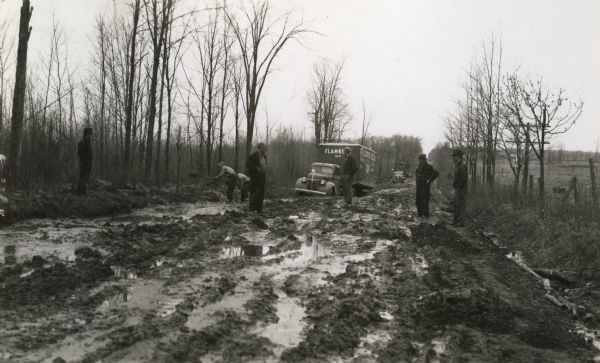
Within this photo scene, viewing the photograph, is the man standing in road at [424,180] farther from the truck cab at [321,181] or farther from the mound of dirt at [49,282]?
the mound of dirt at [49,282]

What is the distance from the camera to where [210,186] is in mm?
24391

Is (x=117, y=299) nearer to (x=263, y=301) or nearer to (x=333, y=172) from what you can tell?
(x=263, y=301)

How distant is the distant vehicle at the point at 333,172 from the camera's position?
74.3 feet

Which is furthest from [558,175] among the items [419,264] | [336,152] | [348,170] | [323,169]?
[419,264]

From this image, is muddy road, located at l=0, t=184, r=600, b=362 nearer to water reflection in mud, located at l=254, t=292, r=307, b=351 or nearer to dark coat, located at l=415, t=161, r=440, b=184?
water reflection in mud, located at l=254, t=292, r=307, b=351

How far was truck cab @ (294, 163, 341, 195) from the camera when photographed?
73.9 feet

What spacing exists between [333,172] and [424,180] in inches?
377

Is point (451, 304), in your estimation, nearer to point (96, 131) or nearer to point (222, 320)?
point (222, 320)

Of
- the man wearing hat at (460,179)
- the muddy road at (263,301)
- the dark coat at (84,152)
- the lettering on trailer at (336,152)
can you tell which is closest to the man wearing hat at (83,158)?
the dark coat at (84,152)

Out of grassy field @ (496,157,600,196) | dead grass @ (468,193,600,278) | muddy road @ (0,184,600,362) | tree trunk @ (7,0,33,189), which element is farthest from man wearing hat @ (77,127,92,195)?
grassy field @ (496,157,600,196)

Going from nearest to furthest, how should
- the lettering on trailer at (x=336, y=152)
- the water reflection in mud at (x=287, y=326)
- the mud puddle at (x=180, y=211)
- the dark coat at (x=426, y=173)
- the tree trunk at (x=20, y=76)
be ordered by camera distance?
1. the water reflection in mud at (x=287, y=326)
2. the tree trunk at (x=20, y=76)
3. the mud puddle at (x=180, y=211)
4. the dark coat at (x=426, y=173)
5. the lettering on trailer at (x=336, y=152)

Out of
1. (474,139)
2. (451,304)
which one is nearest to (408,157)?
(474,139)

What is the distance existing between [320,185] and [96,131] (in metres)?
12.2

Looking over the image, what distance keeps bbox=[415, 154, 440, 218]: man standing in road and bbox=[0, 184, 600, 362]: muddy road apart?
14.6ft
